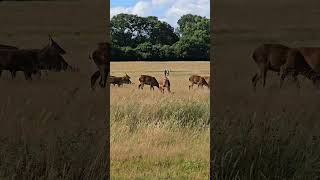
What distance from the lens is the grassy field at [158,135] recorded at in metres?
2.56

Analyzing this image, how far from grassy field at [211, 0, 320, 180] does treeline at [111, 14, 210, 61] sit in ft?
1.64

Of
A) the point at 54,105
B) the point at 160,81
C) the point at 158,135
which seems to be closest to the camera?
the point at 54,105

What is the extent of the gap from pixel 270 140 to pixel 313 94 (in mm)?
345

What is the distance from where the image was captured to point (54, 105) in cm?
230

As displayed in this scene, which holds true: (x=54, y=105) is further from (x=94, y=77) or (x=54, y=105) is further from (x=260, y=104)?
(x=260, y=104)

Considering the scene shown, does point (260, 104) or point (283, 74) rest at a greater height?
point (283, 74)

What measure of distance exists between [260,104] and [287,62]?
0.27 meters

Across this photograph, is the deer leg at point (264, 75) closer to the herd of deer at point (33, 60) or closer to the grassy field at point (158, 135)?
the grassy field at point (158, 135)

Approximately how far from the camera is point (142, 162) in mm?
2588

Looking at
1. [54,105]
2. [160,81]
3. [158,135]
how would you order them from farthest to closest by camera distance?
1. [160,81]
2. [158,135]
3. [54,105]

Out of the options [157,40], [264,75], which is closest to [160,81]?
[157,40]

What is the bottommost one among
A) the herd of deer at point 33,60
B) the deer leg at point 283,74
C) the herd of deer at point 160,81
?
the herd of deer at point 160,81

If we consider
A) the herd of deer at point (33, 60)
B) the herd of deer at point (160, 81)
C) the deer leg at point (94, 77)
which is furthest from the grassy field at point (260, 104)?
the herd of deer at point (160, 81)

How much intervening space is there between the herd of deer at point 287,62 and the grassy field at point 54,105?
863 millimetres
